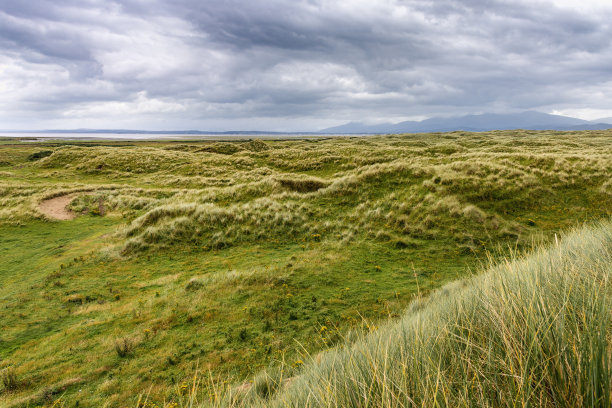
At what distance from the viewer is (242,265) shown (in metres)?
11.8

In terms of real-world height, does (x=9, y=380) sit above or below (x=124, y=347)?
below

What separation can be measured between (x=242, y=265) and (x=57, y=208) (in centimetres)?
2084

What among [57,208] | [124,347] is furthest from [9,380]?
[57,208]

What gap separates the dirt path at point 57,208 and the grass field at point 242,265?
652mm

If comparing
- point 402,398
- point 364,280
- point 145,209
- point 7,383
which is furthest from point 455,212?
point 145,209

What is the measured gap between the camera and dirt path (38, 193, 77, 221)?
20569 mm

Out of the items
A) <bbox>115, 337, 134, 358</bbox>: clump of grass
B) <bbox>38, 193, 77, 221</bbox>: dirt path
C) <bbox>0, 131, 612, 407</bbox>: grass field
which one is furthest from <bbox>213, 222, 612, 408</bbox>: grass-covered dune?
<bbox>38, 193, 77, 221</bbox>: dirt path

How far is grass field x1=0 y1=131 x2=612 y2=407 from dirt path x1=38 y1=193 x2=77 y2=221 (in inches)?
25.7

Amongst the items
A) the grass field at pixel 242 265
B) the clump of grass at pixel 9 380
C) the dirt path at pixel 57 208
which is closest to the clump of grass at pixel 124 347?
the grass field at pixel 242 265

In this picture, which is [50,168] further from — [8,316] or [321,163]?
[8,316]

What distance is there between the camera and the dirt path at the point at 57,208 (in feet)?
67.5

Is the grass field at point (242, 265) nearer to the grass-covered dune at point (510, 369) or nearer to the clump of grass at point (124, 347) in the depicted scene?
the clump of grass at point (124, 347)

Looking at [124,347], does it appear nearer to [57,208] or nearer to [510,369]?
[510,369]

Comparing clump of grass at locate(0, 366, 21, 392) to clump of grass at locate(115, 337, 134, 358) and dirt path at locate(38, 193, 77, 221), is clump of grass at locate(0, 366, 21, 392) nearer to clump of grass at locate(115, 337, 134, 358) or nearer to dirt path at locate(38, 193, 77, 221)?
clump of grass at locate(115, 337, 134, 358)
